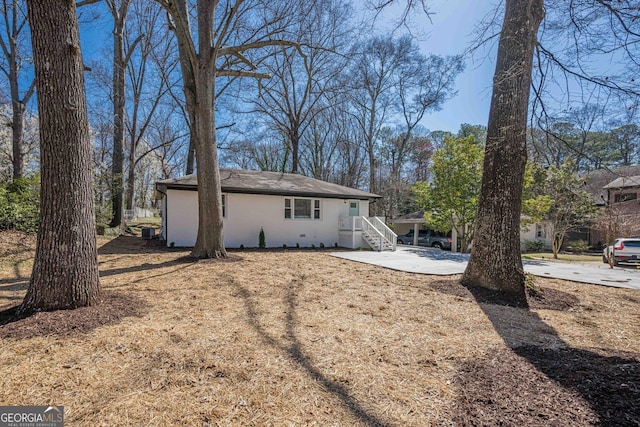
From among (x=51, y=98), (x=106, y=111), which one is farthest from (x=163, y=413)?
(x=106, y=111)

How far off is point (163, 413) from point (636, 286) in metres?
9.43

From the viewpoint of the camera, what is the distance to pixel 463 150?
47.6 feet

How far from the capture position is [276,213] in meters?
13.6

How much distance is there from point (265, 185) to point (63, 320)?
10565 millimetres

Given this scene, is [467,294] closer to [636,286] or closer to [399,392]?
[399,392]

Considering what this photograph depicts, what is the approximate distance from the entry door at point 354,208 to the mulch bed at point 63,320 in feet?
40.5

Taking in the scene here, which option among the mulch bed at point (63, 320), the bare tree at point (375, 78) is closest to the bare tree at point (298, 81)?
the bare tree at point (375, 78)

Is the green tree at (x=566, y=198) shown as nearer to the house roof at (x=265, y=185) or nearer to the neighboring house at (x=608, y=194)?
the neighboring house at (x=608, y=194)

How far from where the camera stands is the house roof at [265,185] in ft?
39.2

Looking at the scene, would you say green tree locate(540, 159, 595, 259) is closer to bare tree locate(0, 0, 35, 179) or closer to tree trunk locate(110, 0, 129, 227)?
tree trunk locate(110, 0, 129, 227)

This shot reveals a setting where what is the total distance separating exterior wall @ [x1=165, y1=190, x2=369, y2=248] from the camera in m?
11.8

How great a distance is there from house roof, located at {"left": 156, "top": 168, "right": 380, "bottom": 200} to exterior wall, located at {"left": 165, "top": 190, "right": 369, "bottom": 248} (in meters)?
0.38

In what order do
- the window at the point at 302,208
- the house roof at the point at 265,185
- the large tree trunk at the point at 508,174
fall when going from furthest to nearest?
the window at the point at 302,208 → the house roof at the point at 265,185 → the large tree trunk at the point at 508,174

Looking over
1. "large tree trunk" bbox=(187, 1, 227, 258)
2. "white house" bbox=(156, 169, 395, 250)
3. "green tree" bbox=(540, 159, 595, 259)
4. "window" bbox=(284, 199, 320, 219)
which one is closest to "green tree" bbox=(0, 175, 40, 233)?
"white house" bbox=(156, 169, 395, 250)
